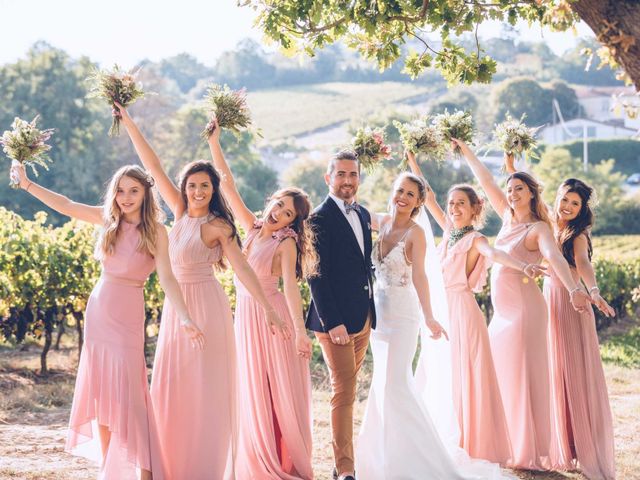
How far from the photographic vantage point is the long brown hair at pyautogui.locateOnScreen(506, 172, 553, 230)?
7.47 m

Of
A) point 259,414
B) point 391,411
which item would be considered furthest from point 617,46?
point 259,414

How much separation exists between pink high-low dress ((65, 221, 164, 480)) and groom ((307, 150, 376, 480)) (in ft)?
3.86

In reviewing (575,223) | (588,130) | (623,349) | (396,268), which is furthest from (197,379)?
(588,130)

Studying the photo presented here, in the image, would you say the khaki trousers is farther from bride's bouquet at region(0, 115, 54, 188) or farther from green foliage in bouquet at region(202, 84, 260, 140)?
bride's bouquet at region(0, 115, 54, 188)

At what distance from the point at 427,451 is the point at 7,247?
659 cm

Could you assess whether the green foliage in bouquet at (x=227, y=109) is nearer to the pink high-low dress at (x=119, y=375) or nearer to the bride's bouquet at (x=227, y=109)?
the bride's bouquet at (x=227, y=109)

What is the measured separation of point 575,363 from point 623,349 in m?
8.56

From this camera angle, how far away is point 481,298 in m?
16.2

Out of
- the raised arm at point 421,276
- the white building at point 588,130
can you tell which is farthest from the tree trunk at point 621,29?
the white building at point 588,130

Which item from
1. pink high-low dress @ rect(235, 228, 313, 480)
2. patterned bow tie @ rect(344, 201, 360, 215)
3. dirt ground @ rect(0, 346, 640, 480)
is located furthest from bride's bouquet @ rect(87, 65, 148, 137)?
dirt ground @ rect(0, 346, 640, 480)

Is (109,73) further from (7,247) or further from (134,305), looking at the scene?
(7,247)

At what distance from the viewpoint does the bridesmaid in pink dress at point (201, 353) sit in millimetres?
6012

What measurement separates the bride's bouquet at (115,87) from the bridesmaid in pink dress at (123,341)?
0.71 meters

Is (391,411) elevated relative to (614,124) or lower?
lower
